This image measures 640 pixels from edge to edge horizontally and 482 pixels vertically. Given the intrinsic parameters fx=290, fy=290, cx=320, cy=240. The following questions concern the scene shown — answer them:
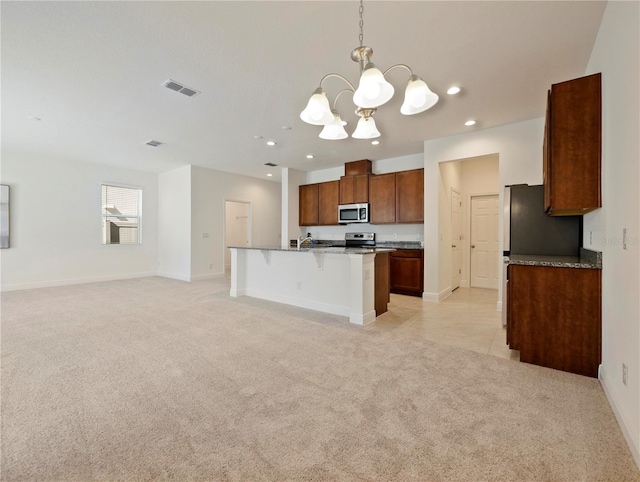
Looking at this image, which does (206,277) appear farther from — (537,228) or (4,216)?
(537,228)

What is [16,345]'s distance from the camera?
285cm

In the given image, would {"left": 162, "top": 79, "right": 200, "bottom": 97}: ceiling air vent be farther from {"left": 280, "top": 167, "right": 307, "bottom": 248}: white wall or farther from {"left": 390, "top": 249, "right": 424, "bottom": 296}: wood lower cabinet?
{"left": 390, "top": 249, "right": 424, "bottom": 296}: wood lower cabinet

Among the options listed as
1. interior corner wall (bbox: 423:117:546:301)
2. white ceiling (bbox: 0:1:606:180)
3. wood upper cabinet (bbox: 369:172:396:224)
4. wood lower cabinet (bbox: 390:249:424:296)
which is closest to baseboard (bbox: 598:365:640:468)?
interior corner wall (bbox: 423:117:546:301)

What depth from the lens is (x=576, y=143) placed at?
220 cm

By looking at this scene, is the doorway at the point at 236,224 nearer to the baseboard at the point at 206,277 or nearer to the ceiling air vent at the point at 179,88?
the baseboard at the point at 206,277

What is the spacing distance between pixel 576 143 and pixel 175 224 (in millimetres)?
7422

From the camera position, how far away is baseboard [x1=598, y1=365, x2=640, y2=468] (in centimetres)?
143

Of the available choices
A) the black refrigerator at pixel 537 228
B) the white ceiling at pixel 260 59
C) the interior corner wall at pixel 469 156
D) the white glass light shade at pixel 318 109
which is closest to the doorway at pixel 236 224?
the white ceiling at pixel 260 59

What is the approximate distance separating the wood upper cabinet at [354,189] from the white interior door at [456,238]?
1688mm

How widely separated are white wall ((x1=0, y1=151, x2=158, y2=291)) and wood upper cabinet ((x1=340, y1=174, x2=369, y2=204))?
5.12m

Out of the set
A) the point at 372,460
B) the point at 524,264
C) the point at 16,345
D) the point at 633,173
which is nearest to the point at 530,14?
the point at 633,173

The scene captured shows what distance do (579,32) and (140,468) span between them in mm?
4061

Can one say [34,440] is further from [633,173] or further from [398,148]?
[398,148]

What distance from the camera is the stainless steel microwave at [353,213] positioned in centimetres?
605
